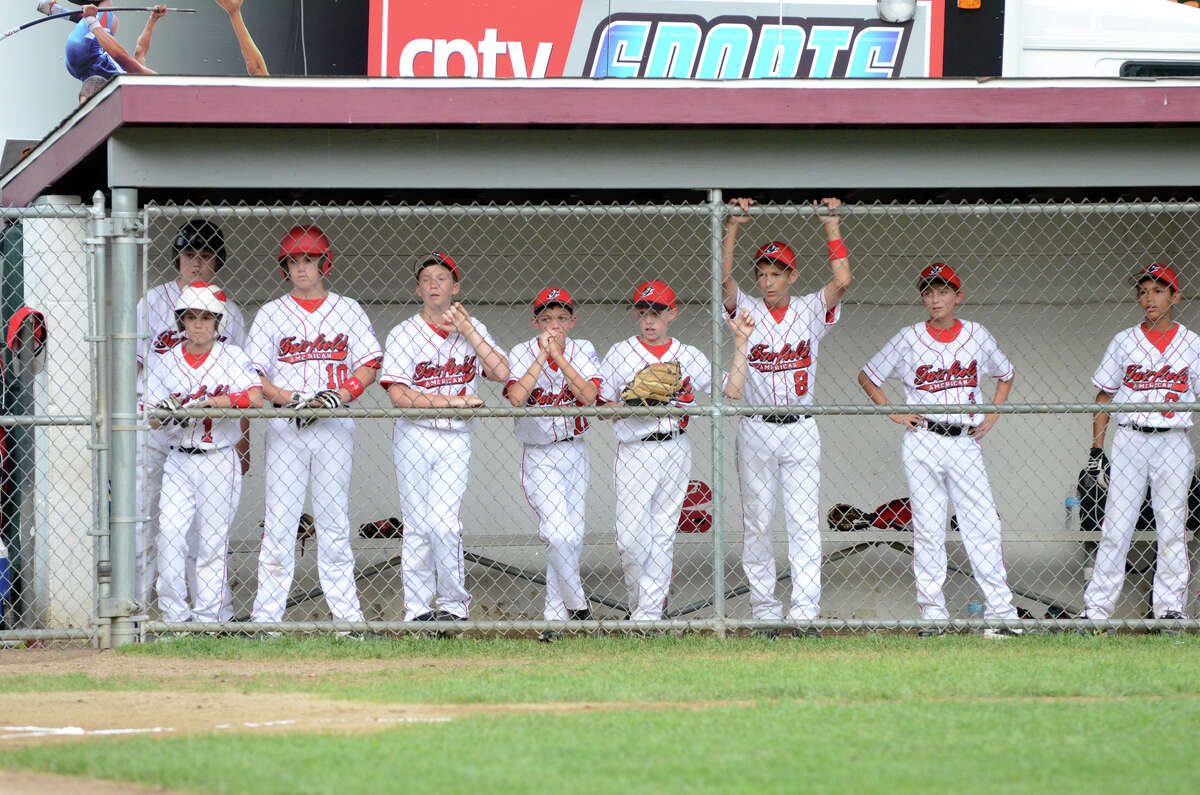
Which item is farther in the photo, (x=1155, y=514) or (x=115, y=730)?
(x=1155, y=514)

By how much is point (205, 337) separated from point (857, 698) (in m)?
3.45

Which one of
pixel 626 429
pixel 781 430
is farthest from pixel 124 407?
pixel 781 430

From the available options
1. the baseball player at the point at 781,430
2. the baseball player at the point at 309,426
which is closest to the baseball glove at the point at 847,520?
the baseball player at the point at 781,430

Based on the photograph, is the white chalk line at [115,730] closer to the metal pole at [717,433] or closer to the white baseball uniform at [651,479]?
the metal pole at [717,433]

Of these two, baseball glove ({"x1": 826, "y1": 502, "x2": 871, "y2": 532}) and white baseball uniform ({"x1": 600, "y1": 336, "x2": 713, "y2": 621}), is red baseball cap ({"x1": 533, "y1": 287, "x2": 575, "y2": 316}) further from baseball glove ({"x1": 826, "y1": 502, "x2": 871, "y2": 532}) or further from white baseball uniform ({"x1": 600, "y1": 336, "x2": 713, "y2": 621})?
baseball glove ({"x1": 826, "y1": 502, "x2": 871, "y2": 532})

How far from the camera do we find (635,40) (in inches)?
300

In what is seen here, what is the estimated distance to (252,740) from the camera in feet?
13.7

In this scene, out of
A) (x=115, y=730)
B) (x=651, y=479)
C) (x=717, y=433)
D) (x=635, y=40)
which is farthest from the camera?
(x=635, y=40)

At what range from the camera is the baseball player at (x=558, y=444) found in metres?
6.61

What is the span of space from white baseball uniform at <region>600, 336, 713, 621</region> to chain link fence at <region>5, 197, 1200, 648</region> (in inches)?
0.6

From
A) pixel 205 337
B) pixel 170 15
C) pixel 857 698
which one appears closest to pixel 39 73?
pixel 170 15

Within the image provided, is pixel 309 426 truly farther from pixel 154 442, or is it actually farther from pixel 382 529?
pixel 382 529

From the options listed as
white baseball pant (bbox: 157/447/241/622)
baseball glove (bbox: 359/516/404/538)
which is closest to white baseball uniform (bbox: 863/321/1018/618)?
baseball glove (bbox: 359/516/404/538)

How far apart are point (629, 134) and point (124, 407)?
8.42ft
